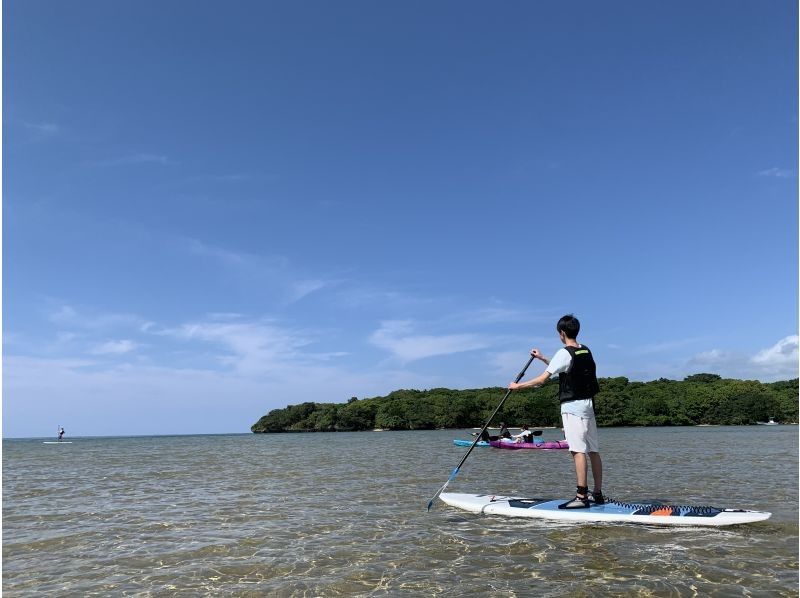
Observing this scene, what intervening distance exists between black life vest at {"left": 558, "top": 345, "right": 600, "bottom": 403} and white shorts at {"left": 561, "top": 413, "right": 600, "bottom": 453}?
0.37 metres

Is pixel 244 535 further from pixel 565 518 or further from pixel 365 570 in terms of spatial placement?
pixel 565 518

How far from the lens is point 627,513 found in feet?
29.9

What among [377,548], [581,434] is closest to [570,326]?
[581,434]

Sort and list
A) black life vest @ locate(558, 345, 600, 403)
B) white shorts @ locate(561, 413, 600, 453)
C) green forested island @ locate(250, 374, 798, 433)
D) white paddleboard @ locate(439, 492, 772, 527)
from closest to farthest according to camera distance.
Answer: white paddleboard @ locate(439, 492, 772, 527)
white shorts @ locate(561, 413, 600, 453)
black life vest @ locate(558, 345, 600, 403)
green forested island @ locate(250, 374, 798, 433)

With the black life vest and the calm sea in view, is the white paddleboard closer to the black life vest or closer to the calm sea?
the calm sea

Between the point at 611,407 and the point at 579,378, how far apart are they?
127m

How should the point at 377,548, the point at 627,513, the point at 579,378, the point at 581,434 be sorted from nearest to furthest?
1. the point at 377,548
2. the point at 627,513
3. the point at 581,434
4. the point at 579,378

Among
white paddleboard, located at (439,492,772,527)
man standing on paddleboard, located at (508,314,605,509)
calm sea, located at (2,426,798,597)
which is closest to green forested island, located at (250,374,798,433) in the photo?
calm sea, located at (2,426,798,597)

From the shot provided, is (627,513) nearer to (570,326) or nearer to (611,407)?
(570,326)

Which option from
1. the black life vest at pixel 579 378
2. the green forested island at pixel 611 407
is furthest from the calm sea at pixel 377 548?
the green forested island at pixel 611 407

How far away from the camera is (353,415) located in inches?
5881

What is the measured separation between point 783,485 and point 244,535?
12848 mm

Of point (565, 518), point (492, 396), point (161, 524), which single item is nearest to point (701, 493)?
point (565, 518)

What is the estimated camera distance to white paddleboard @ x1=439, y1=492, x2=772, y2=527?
29.0 ft
